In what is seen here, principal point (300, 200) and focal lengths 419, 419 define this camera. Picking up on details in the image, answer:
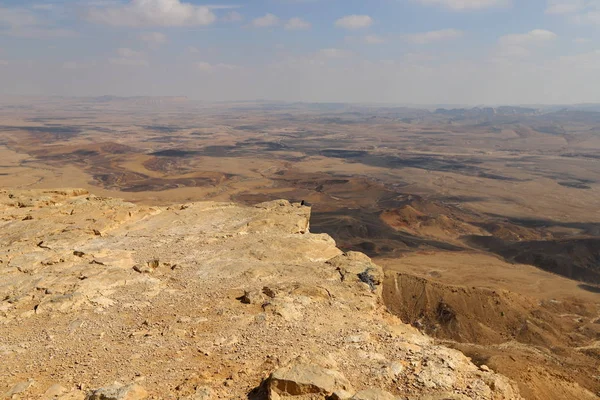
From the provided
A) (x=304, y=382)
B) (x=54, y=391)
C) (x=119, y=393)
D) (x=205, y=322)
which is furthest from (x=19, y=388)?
(x=304, y=382)

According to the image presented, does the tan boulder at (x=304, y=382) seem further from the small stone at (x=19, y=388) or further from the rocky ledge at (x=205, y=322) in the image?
the small stone at (x=19, y=388)

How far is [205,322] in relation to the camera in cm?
1043

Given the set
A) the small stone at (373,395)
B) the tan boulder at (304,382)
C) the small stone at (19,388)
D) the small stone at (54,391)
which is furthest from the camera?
the small stone at (19,388)

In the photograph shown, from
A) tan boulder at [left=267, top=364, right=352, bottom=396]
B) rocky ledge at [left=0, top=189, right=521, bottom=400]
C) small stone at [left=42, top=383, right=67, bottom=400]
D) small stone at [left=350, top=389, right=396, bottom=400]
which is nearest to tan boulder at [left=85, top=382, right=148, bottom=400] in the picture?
rocky ledge at [left=0, top=189, right=521, bottom=400]

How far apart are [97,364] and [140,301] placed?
2996 millimetres

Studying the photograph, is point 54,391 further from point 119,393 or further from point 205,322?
point 205,322

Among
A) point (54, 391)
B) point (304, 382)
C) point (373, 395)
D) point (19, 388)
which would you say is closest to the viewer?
point (373, 395)

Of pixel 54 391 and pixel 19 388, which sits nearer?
pixel 54 391

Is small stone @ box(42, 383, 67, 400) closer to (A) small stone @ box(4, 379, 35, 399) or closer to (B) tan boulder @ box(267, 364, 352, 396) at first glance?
(A) small stone @ box(4, 379, 35, 399)

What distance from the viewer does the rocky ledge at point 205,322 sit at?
7.89m

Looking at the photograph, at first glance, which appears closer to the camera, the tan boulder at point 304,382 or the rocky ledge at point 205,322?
the tan boulder at point 304,382

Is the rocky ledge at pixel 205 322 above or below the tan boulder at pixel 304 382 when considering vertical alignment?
below

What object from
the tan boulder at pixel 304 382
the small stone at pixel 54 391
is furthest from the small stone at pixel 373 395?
the small stone at pixel 54 391

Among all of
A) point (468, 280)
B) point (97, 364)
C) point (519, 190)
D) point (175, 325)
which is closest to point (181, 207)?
point (175, 325)
